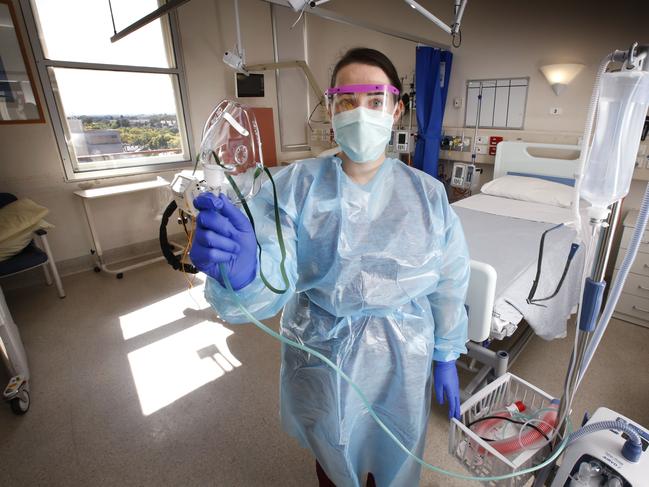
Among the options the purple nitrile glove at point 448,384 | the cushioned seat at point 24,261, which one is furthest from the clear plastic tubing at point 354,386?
the cushioned seat at point 24,261

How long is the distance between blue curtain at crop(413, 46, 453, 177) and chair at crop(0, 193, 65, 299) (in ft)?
10.4

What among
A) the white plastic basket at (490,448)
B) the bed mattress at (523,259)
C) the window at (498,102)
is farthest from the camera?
the window at (498,102)

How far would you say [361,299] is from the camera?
858 mm

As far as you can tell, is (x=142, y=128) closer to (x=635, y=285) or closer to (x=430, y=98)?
(x=430, y=98)

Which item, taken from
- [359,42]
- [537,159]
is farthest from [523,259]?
[359,42]

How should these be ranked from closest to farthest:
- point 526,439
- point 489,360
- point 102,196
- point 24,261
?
point 526,439 → point 489,360 → point 24,261 → point 102,196

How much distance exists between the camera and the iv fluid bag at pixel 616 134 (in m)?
0.66

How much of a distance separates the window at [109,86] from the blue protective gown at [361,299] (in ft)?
10.7

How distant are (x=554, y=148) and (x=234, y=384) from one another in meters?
2.85

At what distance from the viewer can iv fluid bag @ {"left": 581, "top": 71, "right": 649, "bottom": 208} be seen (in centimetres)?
66

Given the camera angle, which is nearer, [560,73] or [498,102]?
[560,73]

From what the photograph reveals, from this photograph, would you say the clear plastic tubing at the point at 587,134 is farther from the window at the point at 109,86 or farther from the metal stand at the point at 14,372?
the window at the point at 109,86

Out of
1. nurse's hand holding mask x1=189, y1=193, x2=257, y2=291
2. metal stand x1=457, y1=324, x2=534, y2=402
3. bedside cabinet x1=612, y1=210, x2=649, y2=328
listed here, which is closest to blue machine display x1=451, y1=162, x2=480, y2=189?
bedside cabinet x1=612, y1=210, x2=649, y2=328

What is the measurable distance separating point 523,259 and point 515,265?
99 mm
